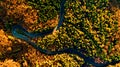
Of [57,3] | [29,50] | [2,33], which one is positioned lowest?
[29,50]

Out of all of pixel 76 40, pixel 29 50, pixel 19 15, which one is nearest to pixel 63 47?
pixel 76 40

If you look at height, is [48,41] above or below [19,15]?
below

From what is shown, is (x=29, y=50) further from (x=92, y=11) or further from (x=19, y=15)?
(x=92, y=11)

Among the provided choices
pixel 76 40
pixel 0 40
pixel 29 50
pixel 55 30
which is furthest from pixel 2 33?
pixel 76 40

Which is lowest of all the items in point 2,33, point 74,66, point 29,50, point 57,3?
point 74,66

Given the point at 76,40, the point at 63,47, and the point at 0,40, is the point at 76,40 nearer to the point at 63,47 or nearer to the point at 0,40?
the point at 63,47

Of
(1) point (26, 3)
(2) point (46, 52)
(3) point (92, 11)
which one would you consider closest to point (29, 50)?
(2) point (46, 52)

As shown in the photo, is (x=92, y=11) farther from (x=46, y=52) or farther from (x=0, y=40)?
(x=0, y=40)

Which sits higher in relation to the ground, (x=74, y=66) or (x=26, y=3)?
(x=26, y=3)
